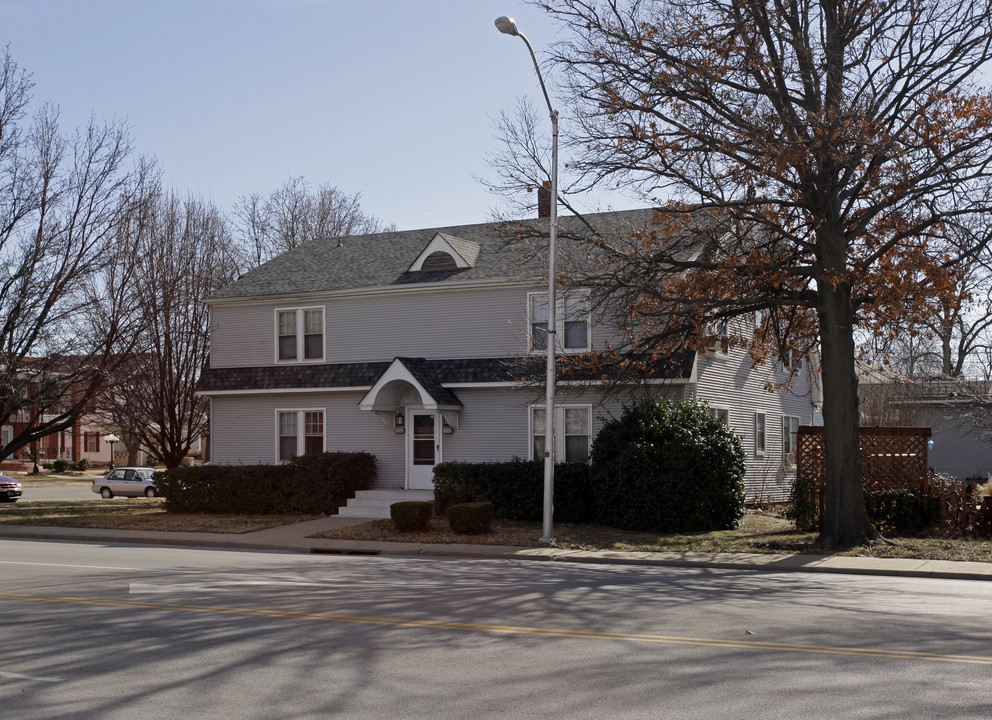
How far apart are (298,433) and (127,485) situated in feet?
49.9

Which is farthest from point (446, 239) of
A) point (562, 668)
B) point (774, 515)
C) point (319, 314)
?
point (562, 668)

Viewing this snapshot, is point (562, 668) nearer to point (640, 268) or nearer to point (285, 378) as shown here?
point (640, 268)

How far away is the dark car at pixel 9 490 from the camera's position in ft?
124

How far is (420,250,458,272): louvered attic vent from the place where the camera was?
27.8 m

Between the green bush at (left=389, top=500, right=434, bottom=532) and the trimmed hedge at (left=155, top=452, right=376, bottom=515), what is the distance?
16.5 ft

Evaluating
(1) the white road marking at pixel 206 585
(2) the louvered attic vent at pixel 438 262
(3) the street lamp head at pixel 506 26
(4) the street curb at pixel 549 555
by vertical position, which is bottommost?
(4) the street curb at pixel 549 555

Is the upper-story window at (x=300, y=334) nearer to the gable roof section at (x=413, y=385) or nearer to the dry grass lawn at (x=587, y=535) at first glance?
the gable roof section at (x=413, y=385)

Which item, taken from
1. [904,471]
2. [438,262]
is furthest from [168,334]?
[904,471]

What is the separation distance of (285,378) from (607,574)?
16.0 metres

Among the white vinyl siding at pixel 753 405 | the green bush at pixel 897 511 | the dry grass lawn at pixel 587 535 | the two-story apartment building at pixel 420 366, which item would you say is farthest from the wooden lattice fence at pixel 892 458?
the white vinyl siding at pixel 753 405

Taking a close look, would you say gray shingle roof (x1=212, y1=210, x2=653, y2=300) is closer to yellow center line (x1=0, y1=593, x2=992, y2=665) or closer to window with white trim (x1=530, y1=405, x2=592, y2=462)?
window with white trim (x1=530, y1=405, x2=592, y2=462)

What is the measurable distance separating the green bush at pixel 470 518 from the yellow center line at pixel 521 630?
975 centimetres

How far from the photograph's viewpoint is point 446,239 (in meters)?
27.9

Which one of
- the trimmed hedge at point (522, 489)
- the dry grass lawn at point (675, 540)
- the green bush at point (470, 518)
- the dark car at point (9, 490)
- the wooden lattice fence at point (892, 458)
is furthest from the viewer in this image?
the dark car at point (9, 490)
